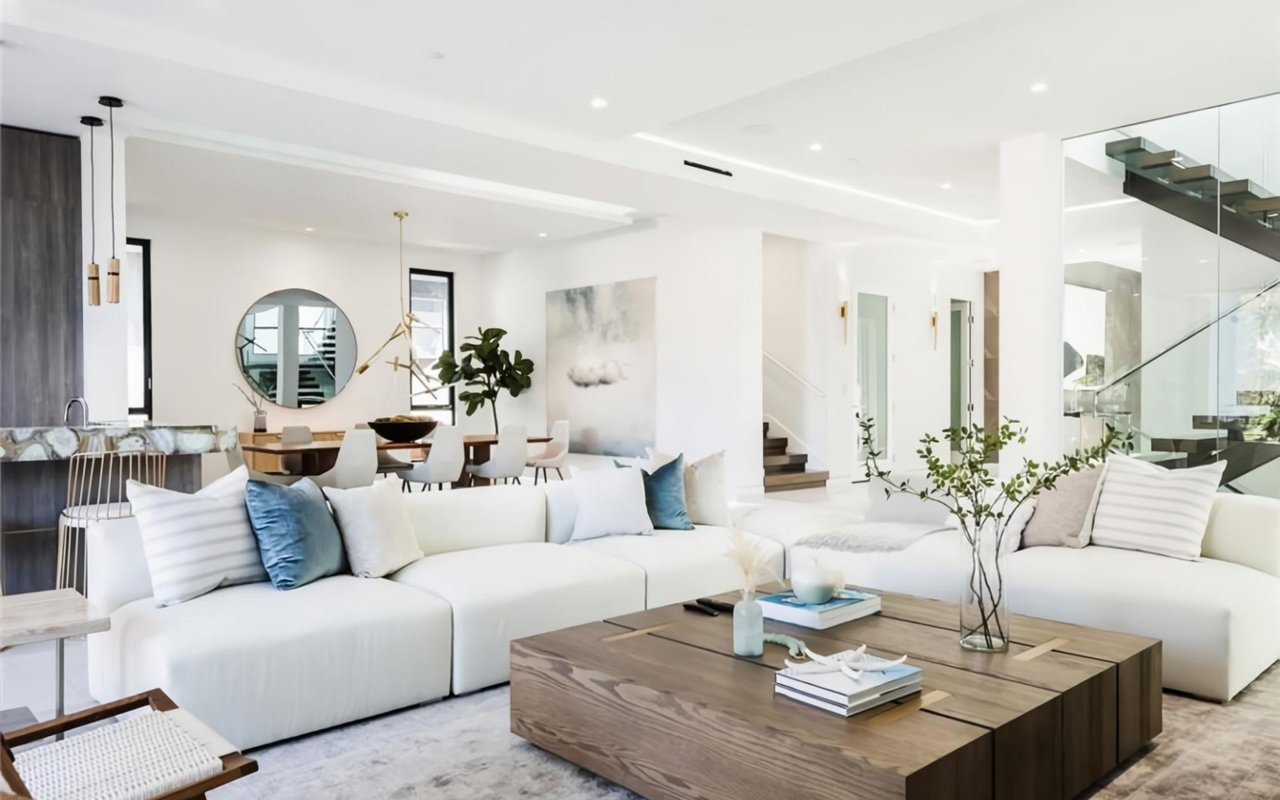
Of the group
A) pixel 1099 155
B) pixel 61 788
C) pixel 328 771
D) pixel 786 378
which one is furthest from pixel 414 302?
pixel 61 788

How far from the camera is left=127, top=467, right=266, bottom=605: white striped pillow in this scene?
9.87 ft

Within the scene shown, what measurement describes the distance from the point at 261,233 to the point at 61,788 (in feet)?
28.6

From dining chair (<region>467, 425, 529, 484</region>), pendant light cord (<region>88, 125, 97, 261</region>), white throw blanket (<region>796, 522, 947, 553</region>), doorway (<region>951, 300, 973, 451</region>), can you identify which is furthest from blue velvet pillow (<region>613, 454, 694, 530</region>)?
doorway (<region>951, 300, 973, 451</region>)

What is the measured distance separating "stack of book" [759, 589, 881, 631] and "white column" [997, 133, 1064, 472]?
3.62 meters

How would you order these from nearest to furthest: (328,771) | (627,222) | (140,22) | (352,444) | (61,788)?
(61,788) → (328,771) → (140,22) → (352,444) → (627,222)

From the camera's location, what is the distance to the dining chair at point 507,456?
7.68m

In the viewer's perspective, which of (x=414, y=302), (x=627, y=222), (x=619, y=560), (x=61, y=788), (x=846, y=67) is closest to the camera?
(x=61, y=788)

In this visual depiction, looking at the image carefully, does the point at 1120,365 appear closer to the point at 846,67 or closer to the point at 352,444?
the point at 846,67

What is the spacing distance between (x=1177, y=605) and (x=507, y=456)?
5.47m

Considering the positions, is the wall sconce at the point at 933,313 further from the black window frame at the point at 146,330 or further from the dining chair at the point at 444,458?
the black window frame at the point at 146,330

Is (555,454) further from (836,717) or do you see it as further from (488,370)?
(836,717)

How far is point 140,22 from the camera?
13.8 feet

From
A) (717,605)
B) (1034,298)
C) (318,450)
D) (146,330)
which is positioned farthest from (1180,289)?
(146,330)

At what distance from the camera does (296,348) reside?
32.1ft
